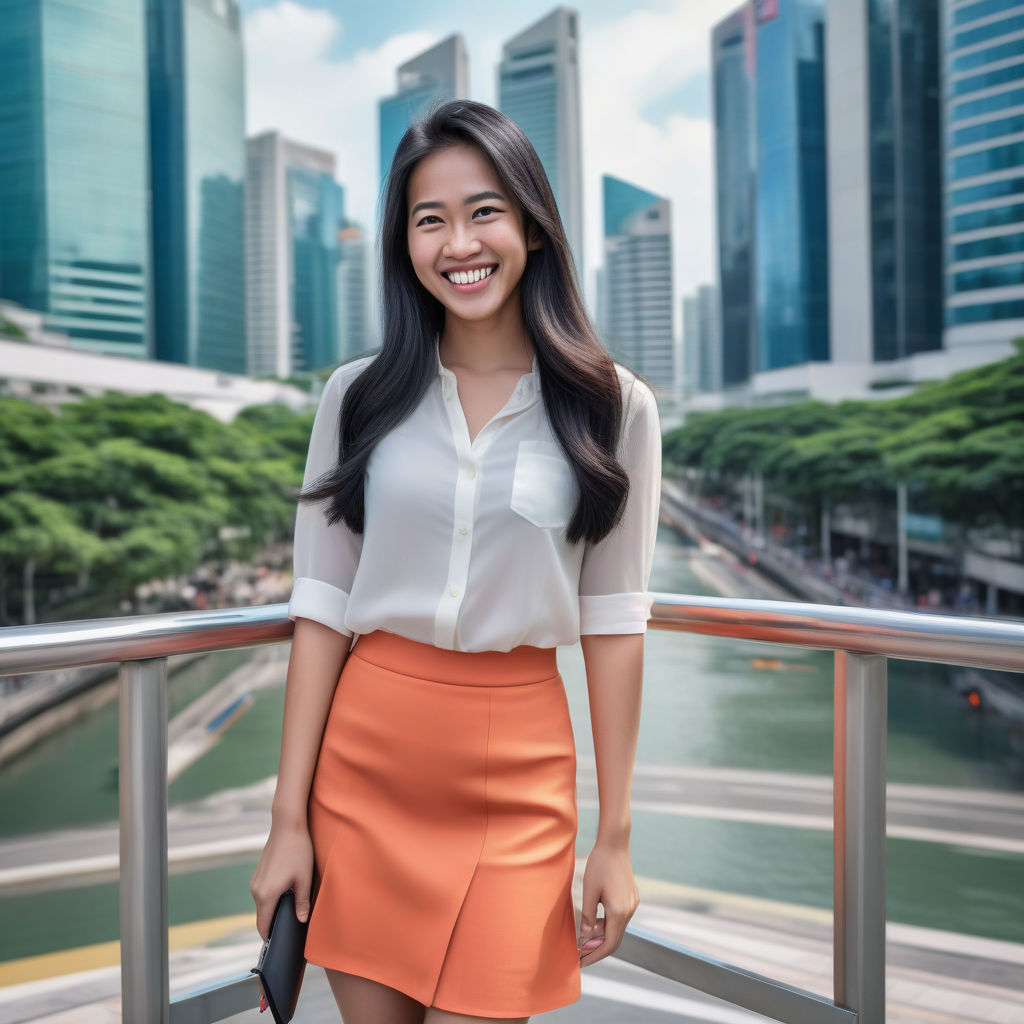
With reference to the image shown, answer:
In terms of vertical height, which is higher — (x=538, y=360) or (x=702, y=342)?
(x=702, y=342)

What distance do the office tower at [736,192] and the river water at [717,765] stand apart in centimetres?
899

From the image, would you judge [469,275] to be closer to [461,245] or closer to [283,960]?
[461,245]

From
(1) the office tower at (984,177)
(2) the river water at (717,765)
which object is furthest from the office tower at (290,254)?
(1) the office tower at (984,177)

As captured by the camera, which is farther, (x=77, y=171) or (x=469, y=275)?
(x=77, y=171)

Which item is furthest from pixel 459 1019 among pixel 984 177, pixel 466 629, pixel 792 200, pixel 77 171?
pixel 792 200

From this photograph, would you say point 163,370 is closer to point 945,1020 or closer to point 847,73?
point 847,73

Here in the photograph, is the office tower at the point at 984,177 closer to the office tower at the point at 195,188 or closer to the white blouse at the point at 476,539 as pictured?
the office tower at the point at 195,188

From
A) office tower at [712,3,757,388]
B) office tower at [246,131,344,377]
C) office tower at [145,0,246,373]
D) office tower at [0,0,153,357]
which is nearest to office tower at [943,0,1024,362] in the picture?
office tower at [712,3,757,388]

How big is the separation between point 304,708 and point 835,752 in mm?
496

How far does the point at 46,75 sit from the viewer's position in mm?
22984

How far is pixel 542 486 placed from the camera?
81 cm

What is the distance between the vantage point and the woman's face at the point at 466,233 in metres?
0.84

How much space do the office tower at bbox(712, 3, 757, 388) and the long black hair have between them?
2635 centimetres

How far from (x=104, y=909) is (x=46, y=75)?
20884 millimetres
